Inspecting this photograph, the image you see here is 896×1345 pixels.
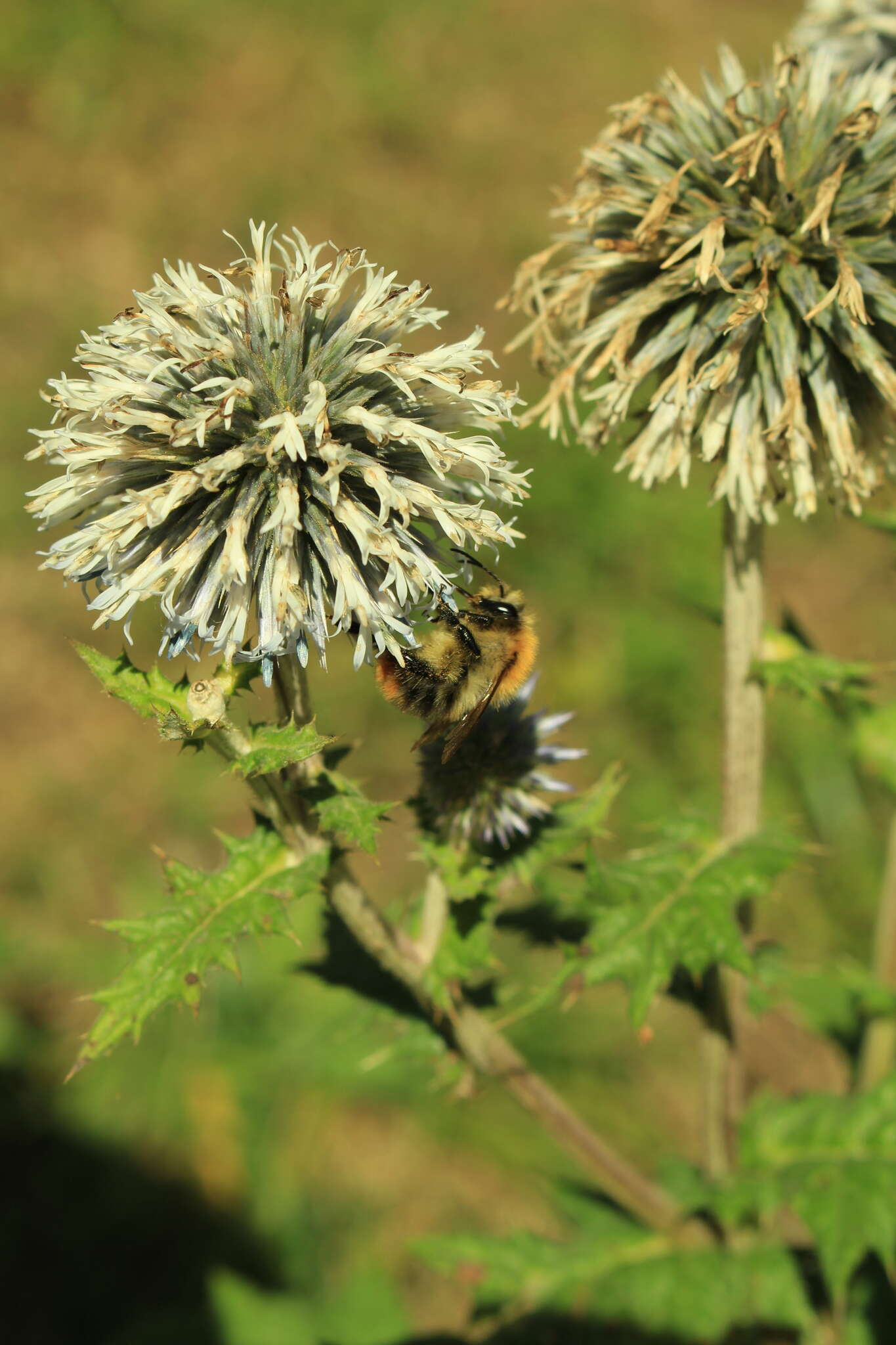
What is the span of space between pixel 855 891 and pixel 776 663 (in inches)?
123

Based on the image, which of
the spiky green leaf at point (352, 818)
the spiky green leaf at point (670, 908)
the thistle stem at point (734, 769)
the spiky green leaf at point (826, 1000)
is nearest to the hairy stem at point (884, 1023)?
the spiky green leaf at point (826, 1000)

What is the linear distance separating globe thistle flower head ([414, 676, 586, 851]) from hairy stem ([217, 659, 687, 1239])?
0.68 feet

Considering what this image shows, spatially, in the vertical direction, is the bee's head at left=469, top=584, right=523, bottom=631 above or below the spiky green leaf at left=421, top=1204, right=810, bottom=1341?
above

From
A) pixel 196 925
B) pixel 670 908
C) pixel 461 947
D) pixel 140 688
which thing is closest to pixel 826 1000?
pixel 670 908

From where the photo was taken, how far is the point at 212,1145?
542cm

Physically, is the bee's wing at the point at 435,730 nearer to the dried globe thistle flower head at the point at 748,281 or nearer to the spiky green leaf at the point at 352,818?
the spiky green leaf at the point at 352,818

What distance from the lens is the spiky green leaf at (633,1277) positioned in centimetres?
352

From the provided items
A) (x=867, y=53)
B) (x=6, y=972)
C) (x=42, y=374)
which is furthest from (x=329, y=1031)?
(x=42, y=374)

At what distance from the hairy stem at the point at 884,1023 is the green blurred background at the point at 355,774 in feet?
2.21

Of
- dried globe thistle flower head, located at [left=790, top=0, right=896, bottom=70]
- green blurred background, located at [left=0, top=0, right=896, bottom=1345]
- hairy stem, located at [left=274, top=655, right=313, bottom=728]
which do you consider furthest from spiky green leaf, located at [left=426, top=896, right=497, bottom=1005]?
dried globe thistle flower head, located at [left=790, top=0, right=896, bottom=70]

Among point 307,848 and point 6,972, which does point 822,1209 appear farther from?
point 6,972

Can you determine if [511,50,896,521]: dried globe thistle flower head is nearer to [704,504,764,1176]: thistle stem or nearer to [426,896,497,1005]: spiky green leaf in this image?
[704,504,764,1176]: thistle stem

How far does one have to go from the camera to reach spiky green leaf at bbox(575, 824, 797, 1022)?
286cm

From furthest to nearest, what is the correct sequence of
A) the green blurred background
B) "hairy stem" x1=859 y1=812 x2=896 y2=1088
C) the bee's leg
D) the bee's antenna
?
the green blurred background
"hairy stem" x1=859 y1=812 x2=896 y2=1088
the bee's leg
the bee's antenna
